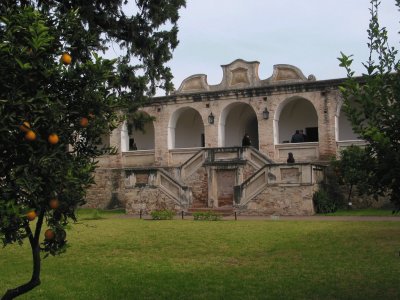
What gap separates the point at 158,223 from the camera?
63.4ft

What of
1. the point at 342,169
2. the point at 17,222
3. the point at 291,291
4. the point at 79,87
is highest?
the point at 79,87

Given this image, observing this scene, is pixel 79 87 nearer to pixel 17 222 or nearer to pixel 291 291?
pixel 17 222

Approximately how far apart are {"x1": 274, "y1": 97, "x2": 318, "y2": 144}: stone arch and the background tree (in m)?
22.6

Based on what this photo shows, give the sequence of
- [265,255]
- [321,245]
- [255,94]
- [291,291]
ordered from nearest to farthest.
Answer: [291,291] < [265,255] < [321,245] < [255,94]

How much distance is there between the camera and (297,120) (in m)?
29.6

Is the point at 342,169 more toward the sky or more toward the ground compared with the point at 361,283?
more toward the sky

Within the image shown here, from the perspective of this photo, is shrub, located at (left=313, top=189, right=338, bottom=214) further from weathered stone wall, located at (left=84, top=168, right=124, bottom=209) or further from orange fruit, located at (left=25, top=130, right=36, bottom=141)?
orange fruit, located at (left=25, top=130, right=36, bottom=141)

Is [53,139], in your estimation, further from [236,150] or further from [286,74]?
[286,74]

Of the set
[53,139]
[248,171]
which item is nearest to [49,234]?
[53,139]

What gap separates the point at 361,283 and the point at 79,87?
18.6 ft

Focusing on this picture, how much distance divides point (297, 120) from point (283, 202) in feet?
28.3

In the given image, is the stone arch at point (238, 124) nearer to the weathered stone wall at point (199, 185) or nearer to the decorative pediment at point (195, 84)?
the decorative pediment at point (195, 84)

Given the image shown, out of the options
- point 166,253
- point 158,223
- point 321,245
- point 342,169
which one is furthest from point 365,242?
point 158,223

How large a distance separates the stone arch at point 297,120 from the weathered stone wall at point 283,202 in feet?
22.6
